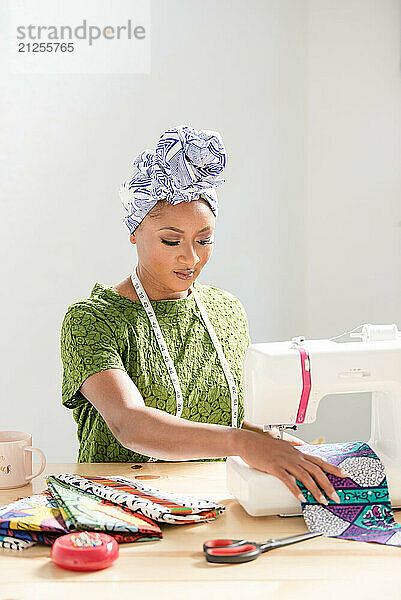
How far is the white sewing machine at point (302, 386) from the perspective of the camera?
4.60ft

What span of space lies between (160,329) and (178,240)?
0.83ft

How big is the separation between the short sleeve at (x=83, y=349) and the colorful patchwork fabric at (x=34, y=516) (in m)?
0.41

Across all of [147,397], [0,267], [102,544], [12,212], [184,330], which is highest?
[12,212]

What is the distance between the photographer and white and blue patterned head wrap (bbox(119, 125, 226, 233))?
1.86 meters

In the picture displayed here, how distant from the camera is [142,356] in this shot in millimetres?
1932

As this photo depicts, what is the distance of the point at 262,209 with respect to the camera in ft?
11.0

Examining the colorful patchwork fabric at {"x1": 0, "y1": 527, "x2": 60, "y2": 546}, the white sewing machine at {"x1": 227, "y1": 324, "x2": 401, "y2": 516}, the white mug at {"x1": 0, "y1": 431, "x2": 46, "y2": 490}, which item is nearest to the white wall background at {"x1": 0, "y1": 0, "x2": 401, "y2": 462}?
the white mug at {"x1": 0, "y1": 431, "x2": 46, "y2": 490}

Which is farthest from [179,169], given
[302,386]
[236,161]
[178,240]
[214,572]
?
[236,161]

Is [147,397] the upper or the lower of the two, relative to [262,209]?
lower

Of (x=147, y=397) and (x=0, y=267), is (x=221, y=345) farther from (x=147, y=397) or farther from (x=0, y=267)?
(x=0, y=267)

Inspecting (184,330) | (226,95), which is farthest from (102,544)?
(226,95)

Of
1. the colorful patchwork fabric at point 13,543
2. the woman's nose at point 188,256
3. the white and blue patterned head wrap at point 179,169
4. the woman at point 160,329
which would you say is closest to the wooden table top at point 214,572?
the colorful patchwork fabric at point 13,543

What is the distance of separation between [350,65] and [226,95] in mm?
532

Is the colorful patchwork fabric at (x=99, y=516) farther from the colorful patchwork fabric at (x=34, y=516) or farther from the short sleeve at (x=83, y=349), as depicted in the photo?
the short sleeve at (x=83, y=349)
